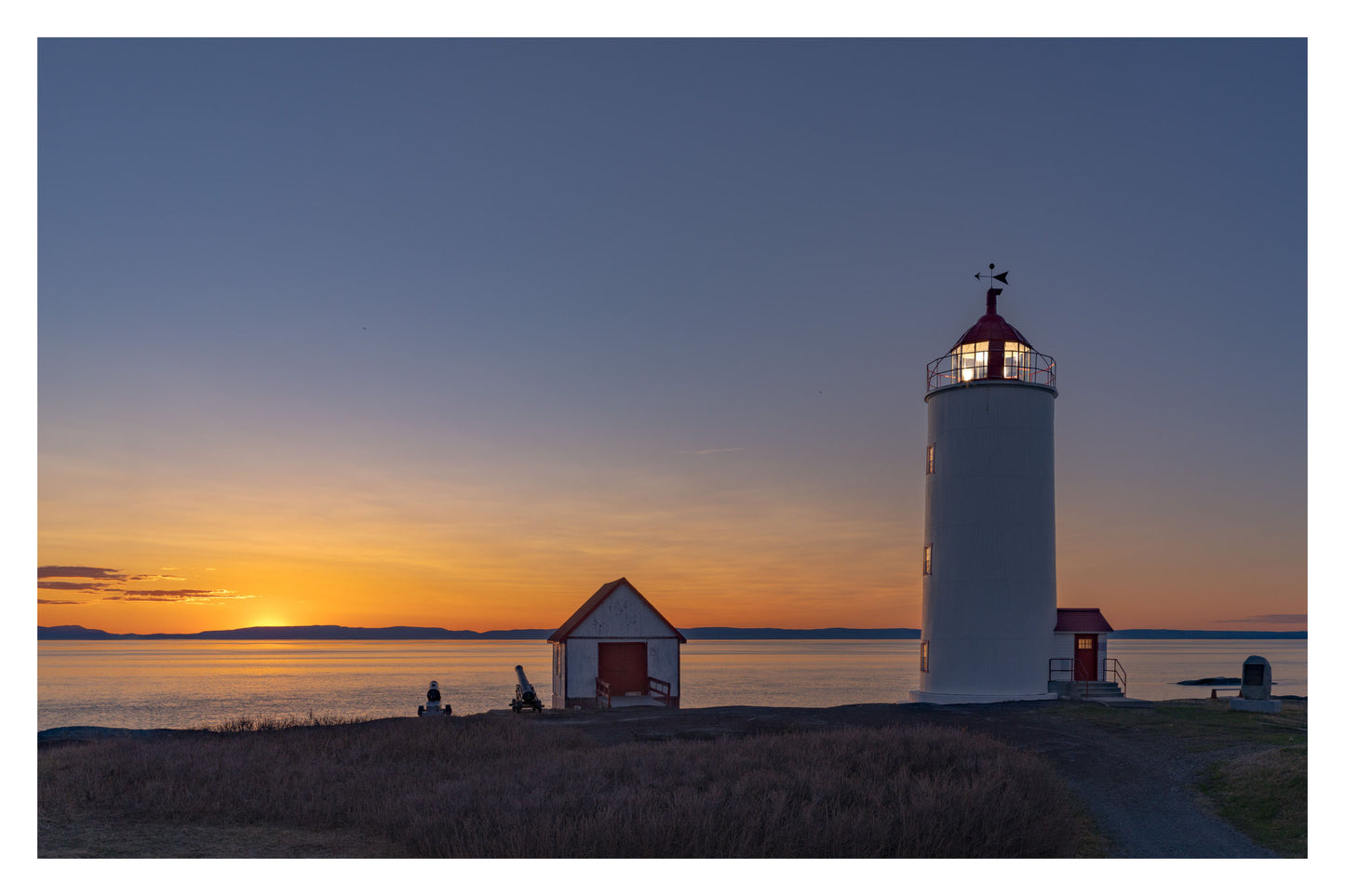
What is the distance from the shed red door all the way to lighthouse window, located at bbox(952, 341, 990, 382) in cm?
1539

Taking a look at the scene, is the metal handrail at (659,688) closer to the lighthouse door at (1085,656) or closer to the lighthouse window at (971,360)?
the lighthouse door at (1085,656)

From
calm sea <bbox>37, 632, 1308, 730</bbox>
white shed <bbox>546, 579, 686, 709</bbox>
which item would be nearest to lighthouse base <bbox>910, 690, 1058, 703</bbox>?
white shed <bbox>546, 579, 686, 709</bbox>

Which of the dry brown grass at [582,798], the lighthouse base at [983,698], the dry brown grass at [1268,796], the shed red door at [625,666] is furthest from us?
the shed red door at [625,666]

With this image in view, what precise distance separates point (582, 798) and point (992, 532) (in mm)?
21381

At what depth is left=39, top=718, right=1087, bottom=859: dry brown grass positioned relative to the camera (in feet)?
36.8

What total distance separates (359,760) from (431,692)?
11.2 meters

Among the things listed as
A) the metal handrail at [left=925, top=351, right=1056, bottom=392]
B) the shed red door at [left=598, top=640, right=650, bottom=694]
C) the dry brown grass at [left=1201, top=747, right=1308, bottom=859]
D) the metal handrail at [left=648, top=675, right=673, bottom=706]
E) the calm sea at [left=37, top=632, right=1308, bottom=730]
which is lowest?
the calm sea at [left=37, top=632, right=1308, bottom=730]

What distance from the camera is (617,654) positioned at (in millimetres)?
36562

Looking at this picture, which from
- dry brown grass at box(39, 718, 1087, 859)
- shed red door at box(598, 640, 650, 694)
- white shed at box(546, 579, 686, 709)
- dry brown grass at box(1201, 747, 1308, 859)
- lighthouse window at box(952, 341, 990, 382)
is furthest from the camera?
shed red door at box(598, 640, 650, 694)

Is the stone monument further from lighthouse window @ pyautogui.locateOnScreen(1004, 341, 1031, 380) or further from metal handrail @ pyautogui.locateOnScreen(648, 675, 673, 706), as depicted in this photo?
metal handrail @ pyautogui.locateOnScreen(648, 675, 673, 706)

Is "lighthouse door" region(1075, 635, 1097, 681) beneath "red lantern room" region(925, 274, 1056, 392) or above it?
beneath

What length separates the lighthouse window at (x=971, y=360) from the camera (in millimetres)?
32062

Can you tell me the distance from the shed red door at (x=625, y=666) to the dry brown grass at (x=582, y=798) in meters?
16.7

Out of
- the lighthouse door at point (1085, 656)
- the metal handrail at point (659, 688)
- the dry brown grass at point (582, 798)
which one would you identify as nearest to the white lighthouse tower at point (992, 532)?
the lighthouse door at point (1085, 656)
